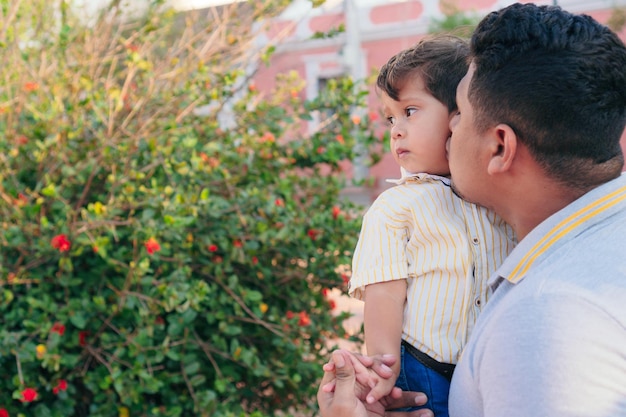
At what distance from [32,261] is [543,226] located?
2.19 m

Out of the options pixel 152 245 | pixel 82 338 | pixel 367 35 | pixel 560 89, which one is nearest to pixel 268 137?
pixel 152 245

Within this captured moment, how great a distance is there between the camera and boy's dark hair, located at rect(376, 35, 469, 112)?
67.1 inches

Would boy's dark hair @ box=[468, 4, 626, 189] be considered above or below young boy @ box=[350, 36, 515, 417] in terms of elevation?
above

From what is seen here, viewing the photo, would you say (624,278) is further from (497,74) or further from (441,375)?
(441,375)

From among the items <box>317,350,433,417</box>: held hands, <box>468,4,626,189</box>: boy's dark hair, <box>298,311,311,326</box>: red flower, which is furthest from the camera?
<box>298,311,311,326</box>: red flower

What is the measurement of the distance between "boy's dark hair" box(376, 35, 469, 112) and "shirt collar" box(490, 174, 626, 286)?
45 cm

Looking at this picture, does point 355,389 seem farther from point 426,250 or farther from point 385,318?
point 426,250

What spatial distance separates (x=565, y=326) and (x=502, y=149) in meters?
0.35

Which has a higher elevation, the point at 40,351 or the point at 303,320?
the point at 40,351

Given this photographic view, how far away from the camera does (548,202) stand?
1.38m

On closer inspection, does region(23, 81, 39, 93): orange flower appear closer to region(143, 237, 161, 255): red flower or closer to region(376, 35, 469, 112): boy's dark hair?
region(143, 237, 161, 255): red flower

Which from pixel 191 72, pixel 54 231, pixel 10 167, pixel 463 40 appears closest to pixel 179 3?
pixel 191 72

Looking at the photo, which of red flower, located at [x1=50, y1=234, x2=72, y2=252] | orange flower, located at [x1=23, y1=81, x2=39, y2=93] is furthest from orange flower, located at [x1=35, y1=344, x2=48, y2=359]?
orange flower, located at [x1=23, y1=81, x2=39, y2=93]

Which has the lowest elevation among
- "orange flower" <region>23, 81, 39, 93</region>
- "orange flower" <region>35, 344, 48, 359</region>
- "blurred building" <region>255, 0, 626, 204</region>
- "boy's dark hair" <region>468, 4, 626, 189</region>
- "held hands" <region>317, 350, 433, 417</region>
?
"blurred building" <region>255, 0, 626, 204</region>
